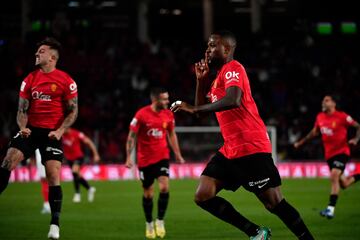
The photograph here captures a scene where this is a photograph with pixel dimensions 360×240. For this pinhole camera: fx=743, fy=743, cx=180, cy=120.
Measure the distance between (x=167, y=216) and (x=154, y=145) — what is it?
10.2 feet

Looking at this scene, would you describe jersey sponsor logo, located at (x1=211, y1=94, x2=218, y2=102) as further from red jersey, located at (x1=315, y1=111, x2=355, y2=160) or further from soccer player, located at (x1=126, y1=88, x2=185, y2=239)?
red jersey, located at (x1=315, y1=111, x2=355, y2=160)

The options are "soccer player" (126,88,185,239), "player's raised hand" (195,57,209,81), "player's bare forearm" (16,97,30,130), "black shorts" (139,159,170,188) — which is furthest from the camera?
"black shorts" (139,159,170,188)

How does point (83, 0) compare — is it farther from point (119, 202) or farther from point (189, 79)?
point (119, 202)

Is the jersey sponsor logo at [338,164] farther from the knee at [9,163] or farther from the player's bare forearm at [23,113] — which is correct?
the knee at [9,163]

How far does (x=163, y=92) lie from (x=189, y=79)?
2106 centimetres

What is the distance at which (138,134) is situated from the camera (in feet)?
45.1

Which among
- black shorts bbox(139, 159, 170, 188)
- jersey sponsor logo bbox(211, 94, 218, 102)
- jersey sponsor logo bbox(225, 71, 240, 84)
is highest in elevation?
jersey sponsor logo bbox(225, 71, 240, 84)

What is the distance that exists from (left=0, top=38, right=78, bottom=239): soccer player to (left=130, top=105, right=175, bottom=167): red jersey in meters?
2.64

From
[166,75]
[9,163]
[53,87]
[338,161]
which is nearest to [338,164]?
[338,161]

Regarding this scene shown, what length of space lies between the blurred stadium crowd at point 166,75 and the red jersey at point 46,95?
18.9 metres

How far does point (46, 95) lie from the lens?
1084 cm

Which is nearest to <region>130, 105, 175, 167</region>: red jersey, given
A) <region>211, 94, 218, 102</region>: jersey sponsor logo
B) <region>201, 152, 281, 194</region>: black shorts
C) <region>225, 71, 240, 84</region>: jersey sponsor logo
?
<region>201, 152, 281, 194</region>: black shorts

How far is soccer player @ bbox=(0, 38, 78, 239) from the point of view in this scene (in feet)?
34.5

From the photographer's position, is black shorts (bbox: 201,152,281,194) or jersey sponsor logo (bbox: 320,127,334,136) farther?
jersey sponsor logo (bbox: 320,127,334,136)
